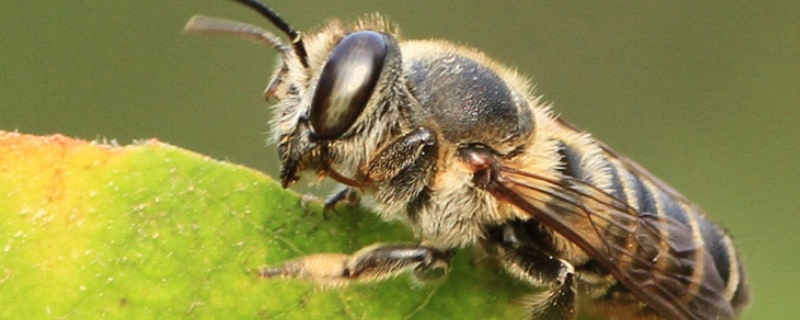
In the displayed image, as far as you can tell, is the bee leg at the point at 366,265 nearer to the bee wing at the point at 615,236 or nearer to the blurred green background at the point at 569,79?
the bee wing at the point at 615,236

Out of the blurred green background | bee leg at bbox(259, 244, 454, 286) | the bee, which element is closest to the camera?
bee leg at bbox(259, 244, 454, 286)

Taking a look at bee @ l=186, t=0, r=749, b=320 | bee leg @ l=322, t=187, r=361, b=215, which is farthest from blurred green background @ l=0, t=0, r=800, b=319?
bee leg @ l=322, t=187, r=361, b=215

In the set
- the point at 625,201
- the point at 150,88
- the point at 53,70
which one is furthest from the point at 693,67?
the point at 625,201

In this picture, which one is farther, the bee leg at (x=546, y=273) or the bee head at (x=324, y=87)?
the bee leg at (x=546, y=273)

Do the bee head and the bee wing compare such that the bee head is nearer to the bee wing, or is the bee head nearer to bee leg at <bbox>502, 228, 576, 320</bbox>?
the bee wing

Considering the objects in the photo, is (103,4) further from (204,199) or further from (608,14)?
(204,199)

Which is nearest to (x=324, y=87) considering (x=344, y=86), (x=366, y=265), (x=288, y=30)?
(x=344, y=86)

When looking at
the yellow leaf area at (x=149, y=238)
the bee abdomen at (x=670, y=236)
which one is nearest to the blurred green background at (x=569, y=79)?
the bee abdomen at (x=670, y=236)
